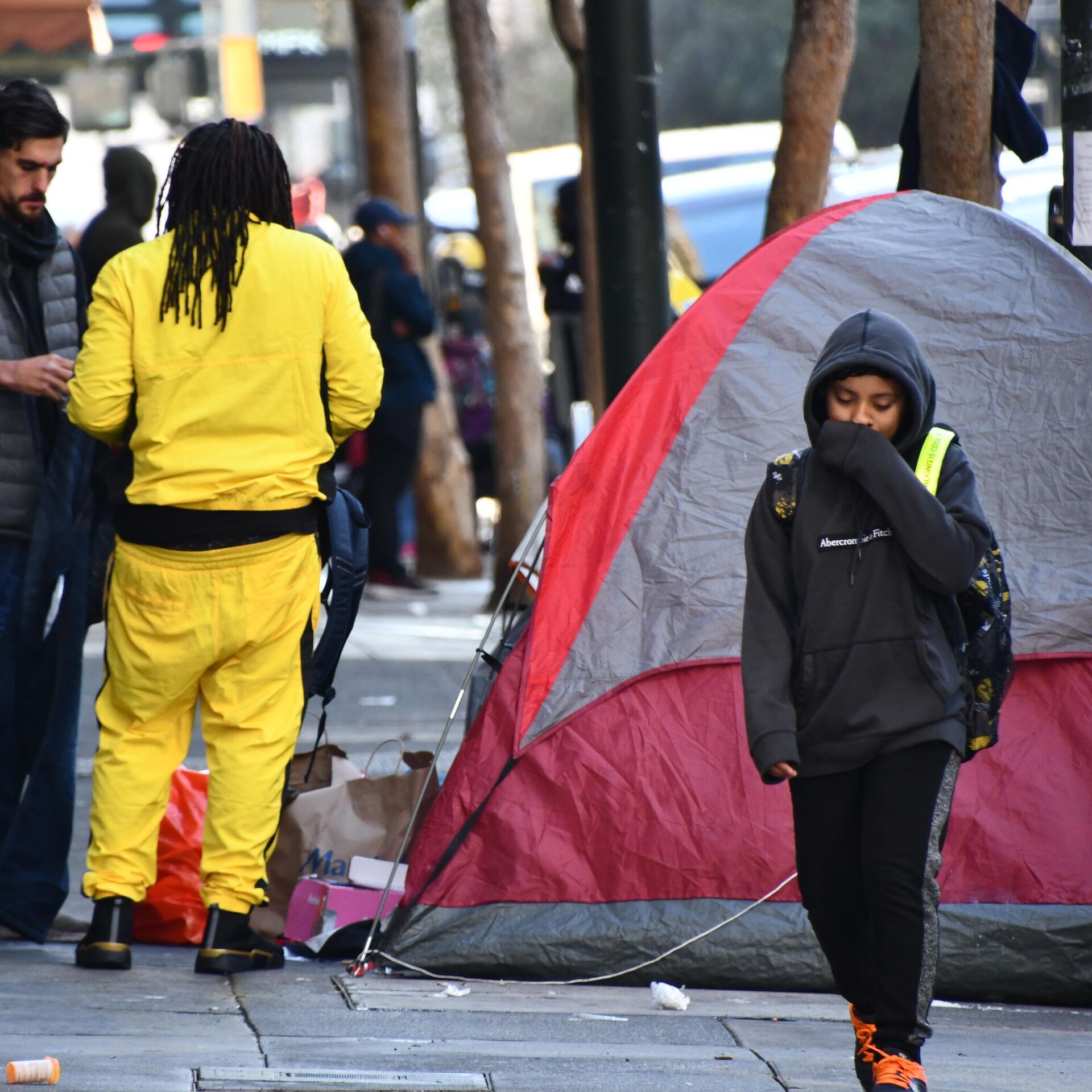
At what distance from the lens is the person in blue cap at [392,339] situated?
10773mm

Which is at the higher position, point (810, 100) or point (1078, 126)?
point (810, 100)

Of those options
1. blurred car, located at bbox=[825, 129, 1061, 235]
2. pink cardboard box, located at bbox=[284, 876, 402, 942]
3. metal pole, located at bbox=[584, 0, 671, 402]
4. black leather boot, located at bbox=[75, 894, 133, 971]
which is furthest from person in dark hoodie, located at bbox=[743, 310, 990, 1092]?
blurred car, located at bbox=[825, 129, 1061, 235]

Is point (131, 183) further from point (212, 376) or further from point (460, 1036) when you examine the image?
point (460, 1036)

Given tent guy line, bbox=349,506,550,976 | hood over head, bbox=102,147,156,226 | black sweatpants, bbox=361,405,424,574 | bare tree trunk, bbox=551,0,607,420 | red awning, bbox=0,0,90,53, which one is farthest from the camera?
red awning, bbox=0,0,90,53

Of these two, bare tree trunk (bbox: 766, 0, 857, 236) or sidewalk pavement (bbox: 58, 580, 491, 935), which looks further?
sidewalk pavement (bbox: 58, 580, 491, 935)

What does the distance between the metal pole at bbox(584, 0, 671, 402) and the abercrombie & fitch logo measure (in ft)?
10.0

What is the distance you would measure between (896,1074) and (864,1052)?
99 mm

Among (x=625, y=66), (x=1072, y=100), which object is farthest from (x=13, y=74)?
(x=1072, y=100)

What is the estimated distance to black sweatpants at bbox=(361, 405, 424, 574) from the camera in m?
11.0

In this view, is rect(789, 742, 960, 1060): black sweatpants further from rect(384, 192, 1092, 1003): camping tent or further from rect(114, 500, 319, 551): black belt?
rect(114, 500, 319, 551): black belt

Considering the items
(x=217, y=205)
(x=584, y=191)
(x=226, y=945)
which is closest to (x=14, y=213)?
(x=217, y=205)

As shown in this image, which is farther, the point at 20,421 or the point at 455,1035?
the point at 20,421

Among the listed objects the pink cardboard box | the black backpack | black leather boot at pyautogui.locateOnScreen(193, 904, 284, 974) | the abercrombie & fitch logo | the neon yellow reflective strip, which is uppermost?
the neon yellow reflective strip

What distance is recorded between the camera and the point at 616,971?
4.62 metres
